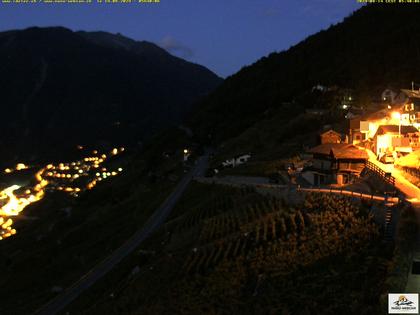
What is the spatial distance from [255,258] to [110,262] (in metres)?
16.8

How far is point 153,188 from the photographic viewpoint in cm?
5250

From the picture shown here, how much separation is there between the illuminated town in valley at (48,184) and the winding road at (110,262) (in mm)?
31864

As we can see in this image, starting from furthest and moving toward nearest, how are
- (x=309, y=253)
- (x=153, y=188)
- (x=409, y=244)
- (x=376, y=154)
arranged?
(x=153, y=188) → (x=376, y=154) → (x=309, y=253) → (x=409, y=244)

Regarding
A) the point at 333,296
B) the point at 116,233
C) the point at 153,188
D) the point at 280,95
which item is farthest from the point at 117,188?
the point at 333,296

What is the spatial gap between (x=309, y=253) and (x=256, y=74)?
103 meters

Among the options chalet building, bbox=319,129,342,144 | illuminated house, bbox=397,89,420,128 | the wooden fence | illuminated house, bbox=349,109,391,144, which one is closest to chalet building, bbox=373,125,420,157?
illuminated house, bbox=349,109,391,144

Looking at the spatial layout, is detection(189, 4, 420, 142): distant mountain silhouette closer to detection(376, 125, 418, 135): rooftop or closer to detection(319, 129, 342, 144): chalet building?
detection(319, 129, 342, 144): chalet building

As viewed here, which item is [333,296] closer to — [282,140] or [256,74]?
[282,140]

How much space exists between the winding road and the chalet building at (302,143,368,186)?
14802 millimetres

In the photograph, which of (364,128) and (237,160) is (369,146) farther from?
(237,160)

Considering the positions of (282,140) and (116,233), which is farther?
(282,140)

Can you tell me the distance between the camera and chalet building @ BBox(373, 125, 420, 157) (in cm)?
3306

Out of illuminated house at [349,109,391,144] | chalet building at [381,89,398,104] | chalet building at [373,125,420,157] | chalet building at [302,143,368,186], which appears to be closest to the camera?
chalet building at [302,143,368,186]

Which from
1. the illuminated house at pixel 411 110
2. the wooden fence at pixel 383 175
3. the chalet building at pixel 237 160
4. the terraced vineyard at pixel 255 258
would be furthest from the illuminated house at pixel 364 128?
the terraced vineyard at pixel 255 258
